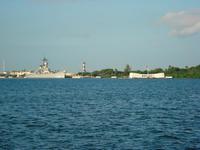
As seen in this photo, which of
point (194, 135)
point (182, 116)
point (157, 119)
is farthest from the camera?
point (182, 116)

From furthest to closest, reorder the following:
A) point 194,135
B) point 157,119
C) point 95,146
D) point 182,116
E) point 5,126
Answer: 1. point 182,116
2. point 157,119
3. point 5,126
4. point 194,135
5. point 95,146

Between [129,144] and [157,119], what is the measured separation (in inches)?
610

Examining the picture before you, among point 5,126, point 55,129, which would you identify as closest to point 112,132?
point 55,129

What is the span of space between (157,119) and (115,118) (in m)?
4.27

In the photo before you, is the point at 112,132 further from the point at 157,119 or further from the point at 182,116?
the point at 182,116

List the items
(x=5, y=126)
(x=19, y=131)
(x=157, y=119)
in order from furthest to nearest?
1. (x=157, y=119)
2. (x=5, y=126)
3. (x=19, y=131)

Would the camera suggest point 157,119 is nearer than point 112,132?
No

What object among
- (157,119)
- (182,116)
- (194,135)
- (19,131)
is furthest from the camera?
(182,116)

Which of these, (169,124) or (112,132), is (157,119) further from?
(112,132)

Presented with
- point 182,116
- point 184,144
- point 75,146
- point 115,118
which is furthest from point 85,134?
point 182,116

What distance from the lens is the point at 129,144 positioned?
104 ft

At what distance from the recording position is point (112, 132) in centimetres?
3697

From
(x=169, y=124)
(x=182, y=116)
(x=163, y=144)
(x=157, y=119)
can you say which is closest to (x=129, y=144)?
(x=163, y=144)

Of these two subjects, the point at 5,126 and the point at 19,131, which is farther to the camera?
the point at 5,126
